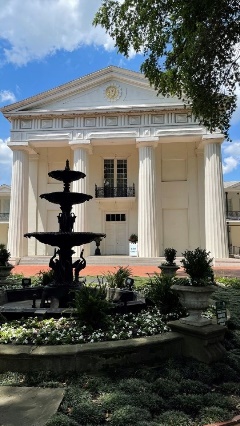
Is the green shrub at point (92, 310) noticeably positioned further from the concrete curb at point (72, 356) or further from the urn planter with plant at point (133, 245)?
the urn planter with plant at point (133, 245)

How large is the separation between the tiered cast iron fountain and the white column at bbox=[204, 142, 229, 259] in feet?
50.3

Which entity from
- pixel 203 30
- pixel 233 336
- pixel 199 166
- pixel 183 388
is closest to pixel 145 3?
pixel 203 30

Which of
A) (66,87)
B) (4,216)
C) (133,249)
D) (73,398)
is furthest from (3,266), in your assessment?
(4,216)

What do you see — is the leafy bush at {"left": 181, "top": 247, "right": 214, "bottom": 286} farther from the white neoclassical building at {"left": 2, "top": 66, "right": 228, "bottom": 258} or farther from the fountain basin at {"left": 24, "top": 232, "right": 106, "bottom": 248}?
the white neoclassical building at {"left": 2, "top": 66, "right": 228, "bottom": 258}

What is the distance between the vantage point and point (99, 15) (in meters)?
10.2

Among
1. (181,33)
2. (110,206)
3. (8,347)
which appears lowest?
(8,347)

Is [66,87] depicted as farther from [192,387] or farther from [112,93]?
[192,387]

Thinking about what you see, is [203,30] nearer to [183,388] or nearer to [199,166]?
[183,388]

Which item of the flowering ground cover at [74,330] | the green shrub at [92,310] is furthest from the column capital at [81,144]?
the green shrub at [92,310]

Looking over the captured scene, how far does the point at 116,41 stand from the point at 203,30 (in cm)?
317

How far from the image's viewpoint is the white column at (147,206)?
2170 cm

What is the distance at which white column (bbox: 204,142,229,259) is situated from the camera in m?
21.2

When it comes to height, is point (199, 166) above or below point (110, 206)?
above

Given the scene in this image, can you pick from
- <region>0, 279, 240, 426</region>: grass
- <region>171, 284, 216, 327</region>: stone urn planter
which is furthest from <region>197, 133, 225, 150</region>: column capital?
<region>0, 279, 240, 426</region>: grass
